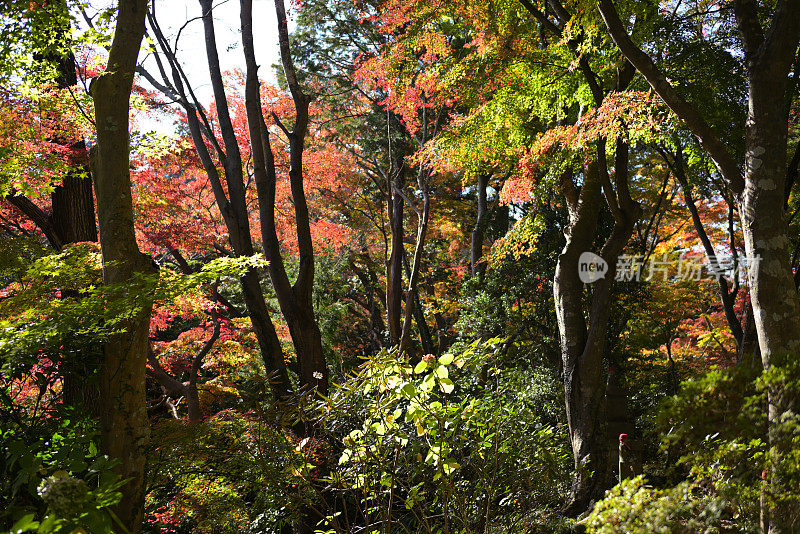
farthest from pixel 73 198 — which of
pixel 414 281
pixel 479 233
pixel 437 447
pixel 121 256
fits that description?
pixel 479 233

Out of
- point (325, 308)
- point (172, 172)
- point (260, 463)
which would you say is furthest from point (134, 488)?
point (325, 308)

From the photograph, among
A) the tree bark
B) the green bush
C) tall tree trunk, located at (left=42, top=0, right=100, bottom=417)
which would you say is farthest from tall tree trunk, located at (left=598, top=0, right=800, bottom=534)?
tall tree trunk, located at (left=42, top=0, right=100, bottom=417)

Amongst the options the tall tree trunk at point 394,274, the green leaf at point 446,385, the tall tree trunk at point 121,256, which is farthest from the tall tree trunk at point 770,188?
the tall tree trunk at point 394,274

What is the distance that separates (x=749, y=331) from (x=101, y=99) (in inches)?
242

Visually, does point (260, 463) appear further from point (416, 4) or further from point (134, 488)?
point (416, 4)

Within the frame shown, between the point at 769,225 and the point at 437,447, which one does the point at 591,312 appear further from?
the point at 437,447

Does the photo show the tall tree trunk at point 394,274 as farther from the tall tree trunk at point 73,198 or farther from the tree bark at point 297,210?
the tall tree trunk at point 73,198

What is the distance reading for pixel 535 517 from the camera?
3102mm

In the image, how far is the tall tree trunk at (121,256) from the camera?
2.79 metres

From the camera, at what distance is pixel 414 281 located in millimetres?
9094

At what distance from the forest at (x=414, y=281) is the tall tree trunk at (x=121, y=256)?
0.05ft

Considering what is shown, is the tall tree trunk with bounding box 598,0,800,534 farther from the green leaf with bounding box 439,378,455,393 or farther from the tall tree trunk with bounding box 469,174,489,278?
the tall tree trunk with bounding box 469,174,489,278

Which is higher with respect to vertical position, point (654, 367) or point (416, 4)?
point (416, 4)

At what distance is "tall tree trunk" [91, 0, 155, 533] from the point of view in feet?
9.16
